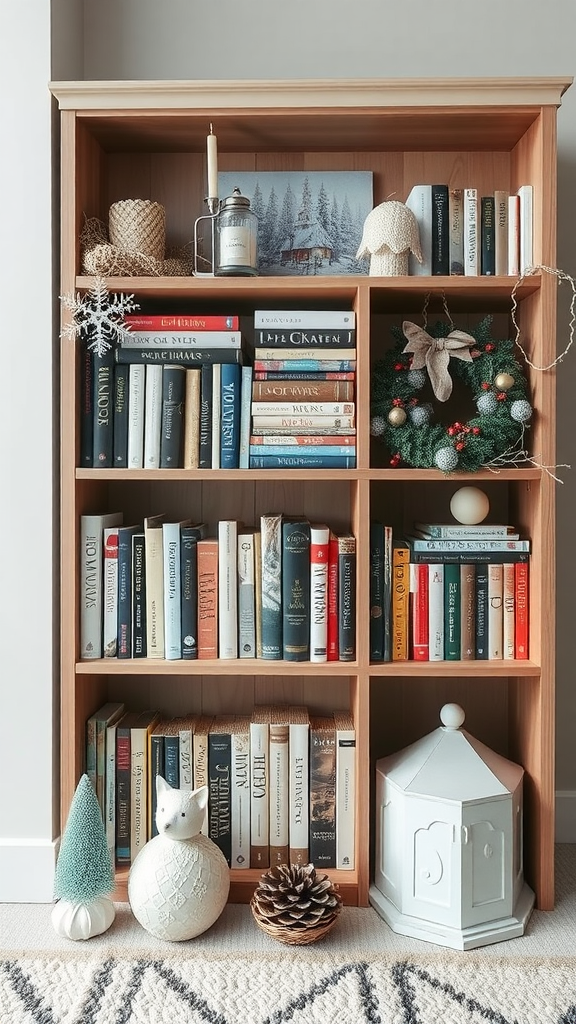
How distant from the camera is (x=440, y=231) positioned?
186cm

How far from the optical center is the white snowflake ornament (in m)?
1.78

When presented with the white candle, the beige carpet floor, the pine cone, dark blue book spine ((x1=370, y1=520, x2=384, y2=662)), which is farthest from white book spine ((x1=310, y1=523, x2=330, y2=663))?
the white candle

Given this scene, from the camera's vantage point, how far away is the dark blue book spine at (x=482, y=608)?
1.85 meters

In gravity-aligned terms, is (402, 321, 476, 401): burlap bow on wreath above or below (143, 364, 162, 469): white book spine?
above

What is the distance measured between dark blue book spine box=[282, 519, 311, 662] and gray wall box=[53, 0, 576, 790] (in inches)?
33.5

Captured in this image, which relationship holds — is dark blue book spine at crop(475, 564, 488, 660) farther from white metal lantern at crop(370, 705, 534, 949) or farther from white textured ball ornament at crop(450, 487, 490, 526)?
white metal lantern at crop(370, 705, 534, 949)

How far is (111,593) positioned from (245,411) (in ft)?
1.64

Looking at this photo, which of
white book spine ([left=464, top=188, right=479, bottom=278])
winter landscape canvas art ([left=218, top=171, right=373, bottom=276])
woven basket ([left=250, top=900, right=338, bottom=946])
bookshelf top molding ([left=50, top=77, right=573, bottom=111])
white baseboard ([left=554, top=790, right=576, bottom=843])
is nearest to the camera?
woven basket ([left=250, top=900, right=338, bottom=946])

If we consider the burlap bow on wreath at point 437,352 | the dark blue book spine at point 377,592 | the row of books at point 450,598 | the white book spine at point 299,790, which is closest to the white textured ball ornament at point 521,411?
the burlap bow on wreath at point 437,352

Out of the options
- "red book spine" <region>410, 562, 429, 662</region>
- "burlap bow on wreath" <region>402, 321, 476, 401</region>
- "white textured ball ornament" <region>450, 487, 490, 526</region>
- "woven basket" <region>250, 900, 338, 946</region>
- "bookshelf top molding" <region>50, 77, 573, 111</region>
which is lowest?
"woven basket" <region>250, 900, 338, 946</region>

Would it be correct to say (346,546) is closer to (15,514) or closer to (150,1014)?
(15,514)

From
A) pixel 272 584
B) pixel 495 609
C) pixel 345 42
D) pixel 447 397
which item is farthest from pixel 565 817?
pixel 345 42

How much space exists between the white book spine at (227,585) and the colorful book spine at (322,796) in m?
0.29

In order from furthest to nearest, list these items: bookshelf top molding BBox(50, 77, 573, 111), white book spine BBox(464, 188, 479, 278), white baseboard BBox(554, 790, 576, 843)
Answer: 1. white baseboard BBox(554, 790, 576, 843)
2. white book spine BBox(464, 188, 479, 278)
3. bookshelf top molding BBox(50, 77, 573, 111)
